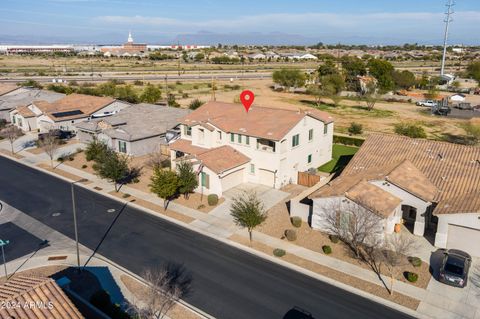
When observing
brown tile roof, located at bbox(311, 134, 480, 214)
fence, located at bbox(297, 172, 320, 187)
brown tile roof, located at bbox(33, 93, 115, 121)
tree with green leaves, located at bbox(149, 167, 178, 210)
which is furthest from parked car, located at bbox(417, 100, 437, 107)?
tree with green leaves, located at bbox(149, 167, 178, 210)

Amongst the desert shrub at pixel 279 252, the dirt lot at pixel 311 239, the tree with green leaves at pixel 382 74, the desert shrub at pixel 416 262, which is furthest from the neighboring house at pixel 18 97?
the tree with green leaves at pixel 382 74

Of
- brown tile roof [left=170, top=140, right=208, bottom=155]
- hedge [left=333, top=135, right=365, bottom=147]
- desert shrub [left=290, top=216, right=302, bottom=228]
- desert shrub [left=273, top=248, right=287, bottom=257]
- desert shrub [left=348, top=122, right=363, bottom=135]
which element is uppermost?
brown tile roof [left=170, top=140, right=208, bottom=155]

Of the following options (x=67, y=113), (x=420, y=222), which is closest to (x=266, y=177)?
(x=420, y=222)

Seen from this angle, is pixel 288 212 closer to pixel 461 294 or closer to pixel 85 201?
pixel 461 294

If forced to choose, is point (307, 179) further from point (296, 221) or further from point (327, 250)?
point (327, 250)

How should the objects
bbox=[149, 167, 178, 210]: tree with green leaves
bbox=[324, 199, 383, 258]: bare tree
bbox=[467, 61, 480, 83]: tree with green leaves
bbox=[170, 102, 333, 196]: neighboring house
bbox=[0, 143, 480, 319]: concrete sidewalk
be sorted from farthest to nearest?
bbox=[467, 61, 480, 83]: tree with green leaves → bbox=[170, 102, 333, 196]: neighboring house → bbox=[149, 167, 178, 210]: tree with green leaves → bbox=[324, 199, 383, 258]: bare tree → bbox=[0, 143, 480, 319]: concrete sidewalk

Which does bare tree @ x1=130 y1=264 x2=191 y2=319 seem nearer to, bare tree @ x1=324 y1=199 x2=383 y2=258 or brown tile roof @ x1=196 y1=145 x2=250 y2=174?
bare tree @ x1=324 y1=199 x2=383 y2=258

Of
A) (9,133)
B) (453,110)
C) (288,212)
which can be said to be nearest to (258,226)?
(288,212)

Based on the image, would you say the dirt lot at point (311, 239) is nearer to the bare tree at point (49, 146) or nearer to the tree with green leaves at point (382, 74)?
the bare tree at point (49, 146)
